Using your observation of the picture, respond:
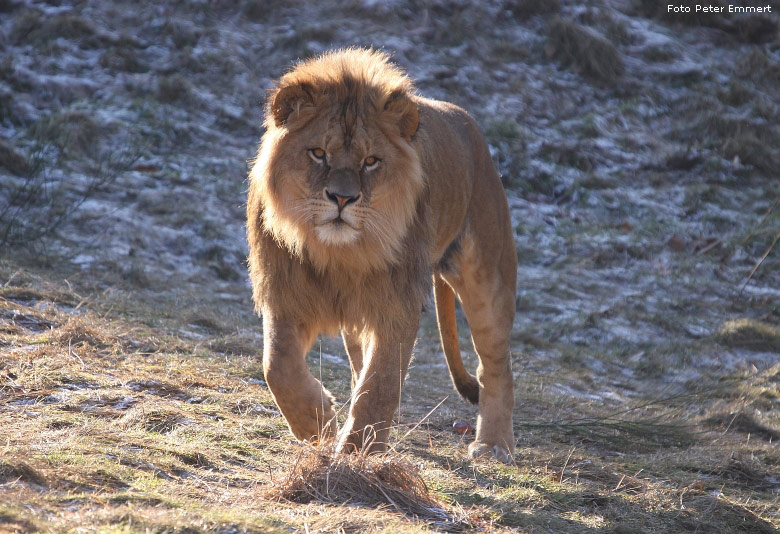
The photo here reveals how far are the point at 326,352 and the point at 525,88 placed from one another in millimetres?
7329

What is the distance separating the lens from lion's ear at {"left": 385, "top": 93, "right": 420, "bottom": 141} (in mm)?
3729

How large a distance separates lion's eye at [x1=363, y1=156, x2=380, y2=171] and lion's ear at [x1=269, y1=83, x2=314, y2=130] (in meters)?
0.34

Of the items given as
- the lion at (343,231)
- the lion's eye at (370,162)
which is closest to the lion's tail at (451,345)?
the lion at (343,231)

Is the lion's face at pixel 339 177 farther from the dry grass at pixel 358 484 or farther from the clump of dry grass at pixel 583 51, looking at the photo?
the clump of dry grass at pixel 583 51

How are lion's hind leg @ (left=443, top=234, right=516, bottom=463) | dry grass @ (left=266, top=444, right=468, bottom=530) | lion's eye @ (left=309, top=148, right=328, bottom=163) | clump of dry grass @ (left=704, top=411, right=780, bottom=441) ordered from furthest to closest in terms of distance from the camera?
1. clump of dry grass @ (left=704, top=411, right=780, bottom=441)
2. lion's hind leg @ (left=443, top=234, right=516, bottom=463)
3. lion's eye @ (left=309, top=148, right=328, bottom=163)
4. dry grass @ (left=266, top=444, right=468, bottom=530)

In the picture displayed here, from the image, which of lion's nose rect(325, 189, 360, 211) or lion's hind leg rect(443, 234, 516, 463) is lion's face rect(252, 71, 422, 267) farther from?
lion's hind leg rect(443, 234, 516, 463)

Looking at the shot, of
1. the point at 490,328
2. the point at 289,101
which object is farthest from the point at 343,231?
the point at 490,328

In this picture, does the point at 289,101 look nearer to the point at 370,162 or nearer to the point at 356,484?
the point at 370,162

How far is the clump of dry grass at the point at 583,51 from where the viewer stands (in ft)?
44.1

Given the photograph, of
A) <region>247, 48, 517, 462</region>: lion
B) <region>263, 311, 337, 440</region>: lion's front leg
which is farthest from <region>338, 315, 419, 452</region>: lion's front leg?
<region>263, 311, 337, 440</region>: lion's front leg

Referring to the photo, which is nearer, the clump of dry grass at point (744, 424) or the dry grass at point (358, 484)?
the dry grass at point (358, 484)

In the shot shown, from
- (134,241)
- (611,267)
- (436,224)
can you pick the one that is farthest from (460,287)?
(611,267)

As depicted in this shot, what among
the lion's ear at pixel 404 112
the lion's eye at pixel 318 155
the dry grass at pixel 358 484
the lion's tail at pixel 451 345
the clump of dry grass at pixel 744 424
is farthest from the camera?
the clump of dry grass at pixel 744 424

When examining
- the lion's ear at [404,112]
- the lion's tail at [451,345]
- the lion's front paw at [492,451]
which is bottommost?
the lion's front paw at [492,451]
